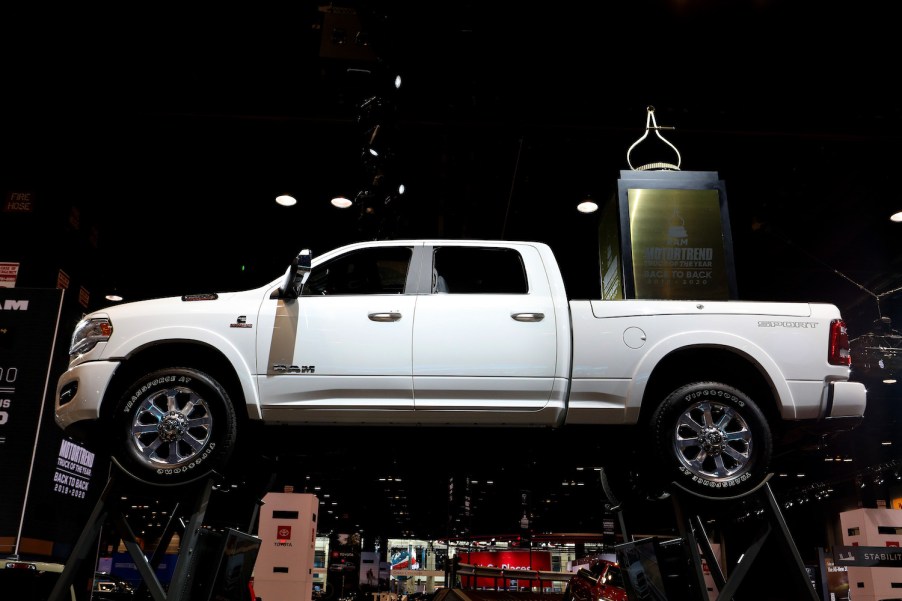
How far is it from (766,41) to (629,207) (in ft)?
9.87

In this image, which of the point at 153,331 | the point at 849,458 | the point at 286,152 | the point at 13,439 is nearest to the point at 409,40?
the point at 286,152

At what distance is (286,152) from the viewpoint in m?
10.3

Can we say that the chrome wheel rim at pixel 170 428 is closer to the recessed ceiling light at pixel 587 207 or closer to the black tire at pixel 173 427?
the black tire at pixel 173 427

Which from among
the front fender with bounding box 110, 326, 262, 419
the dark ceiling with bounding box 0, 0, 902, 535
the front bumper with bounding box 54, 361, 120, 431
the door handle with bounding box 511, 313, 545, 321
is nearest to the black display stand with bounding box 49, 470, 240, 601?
the front bumper with bounding box 54, 361, 120, 431

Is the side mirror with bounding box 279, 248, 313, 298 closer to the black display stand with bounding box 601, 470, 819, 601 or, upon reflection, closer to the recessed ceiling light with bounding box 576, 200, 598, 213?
the black display stand with bounding box 601, 470, 819, 601

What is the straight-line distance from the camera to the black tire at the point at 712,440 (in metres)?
4.88

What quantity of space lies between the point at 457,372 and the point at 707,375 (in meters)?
1.91

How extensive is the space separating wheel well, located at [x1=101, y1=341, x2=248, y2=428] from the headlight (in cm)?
26

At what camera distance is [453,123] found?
30.8ft

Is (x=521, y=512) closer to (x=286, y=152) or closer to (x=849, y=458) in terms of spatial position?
(x=849, y=458)

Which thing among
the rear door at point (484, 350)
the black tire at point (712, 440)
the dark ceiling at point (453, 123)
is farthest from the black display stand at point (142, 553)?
the black tire at point (712, 440)

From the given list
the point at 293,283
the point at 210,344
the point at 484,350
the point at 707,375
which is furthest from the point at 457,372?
the point at 707,375

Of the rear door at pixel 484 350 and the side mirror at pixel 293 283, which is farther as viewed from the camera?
the side mirror at pixel 293 283

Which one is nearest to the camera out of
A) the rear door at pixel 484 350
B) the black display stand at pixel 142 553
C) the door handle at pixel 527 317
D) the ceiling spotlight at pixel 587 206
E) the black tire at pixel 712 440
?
the black display stand at pixel 142 553
